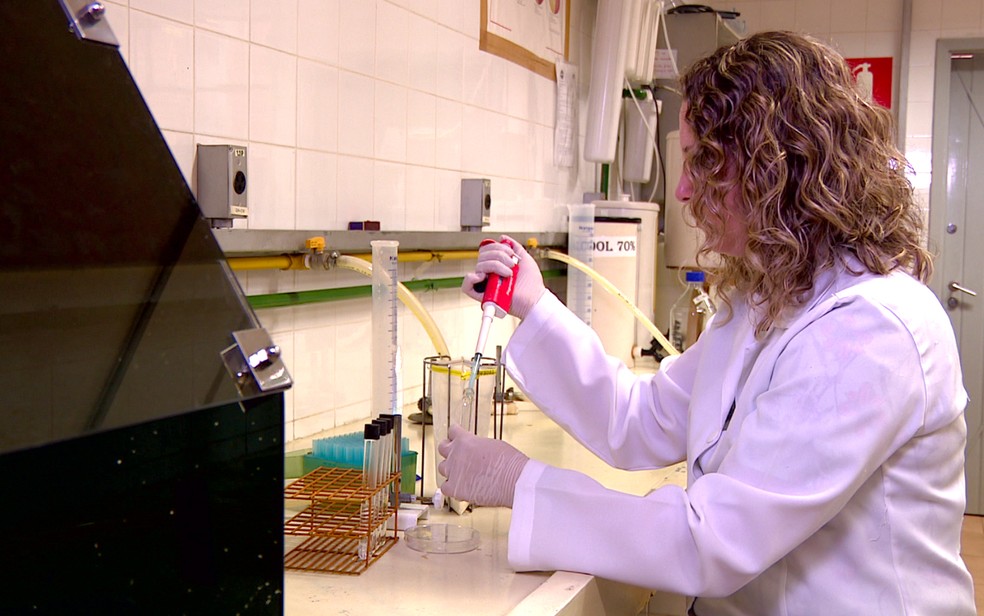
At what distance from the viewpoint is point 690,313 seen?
9.77ft

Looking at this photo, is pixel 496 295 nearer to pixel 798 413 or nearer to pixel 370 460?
pixel 370 460

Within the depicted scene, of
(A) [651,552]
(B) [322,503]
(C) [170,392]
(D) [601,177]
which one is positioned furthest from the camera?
(D) [601,177]

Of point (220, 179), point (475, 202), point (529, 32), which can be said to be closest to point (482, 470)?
point (220, 179)

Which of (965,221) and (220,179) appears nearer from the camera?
(220,179)

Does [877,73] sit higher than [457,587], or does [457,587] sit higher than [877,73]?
[877,73]

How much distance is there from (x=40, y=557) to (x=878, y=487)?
0.92 m

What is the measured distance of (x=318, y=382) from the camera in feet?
6.00

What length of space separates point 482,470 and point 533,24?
1770 mm

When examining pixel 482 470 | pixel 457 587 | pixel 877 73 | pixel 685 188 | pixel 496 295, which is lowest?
pixel 457 587

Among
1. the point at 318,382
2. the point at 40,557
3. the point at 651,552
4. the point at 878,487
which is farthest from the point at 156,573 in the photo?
the point at 318,382

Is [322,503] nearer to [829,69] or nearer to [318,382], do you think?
[318,382]

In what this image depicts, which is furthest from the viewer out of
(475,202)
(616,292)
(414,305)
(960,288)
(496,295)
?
(960,288)

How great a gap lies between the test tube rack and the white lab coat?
0.59ft


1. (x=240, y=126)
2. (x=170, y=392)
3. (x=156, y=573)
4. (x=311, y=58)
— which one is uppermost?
(x=311, y=58)
